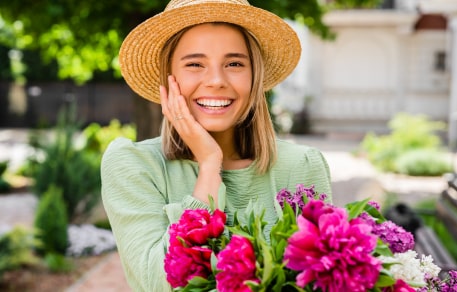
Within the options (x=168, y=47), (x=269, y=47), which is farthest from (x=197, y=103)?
(x=269, y=47)

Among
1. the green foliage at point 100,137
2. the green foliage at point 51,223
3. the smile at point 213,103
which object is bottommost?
the green foliage at point 100,137

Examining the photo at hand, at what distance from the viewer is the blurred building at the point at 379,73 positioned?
72.5 feet

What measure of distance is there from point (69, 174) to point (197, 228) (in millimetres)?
6880

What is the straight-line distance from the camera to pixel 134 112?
763 centimetres

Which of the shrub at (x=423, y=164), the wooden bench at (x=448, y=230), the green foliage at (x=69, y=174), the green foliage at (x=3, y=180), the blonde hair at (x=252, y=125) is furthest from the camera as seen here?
the shrub at (x=423, y=164)

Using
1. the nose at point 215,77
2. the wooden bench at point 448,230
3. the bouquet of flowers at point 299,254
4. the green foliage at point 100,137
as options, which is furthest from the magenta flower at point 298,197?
the green foliage at point 100,137

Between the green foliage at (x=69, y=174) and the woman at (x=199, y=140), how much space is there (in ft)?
20.2

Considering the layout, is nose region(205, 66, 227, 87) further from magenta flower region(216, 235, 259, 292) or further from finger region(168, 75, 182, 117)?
magenta flower region(216, 235, 259, 292)

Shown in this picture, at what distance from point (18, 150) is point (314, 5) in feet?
44.9

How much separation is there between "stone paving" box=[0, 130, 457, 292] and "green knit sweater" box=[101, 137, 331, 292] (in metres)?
4.08

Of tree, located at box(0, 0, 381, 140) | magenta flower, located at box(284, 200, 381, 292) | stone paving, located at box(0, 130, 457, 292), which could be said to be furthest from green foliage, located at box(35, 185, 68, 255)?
magenta flower, located at box(284, 200, 381, 292)

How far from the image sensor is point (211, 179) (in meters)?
1.72

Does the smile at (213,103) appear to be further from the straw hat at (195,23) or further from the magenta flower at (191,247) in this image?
the magenta flower at (191,247)

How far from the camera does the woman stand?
169 centimetres
